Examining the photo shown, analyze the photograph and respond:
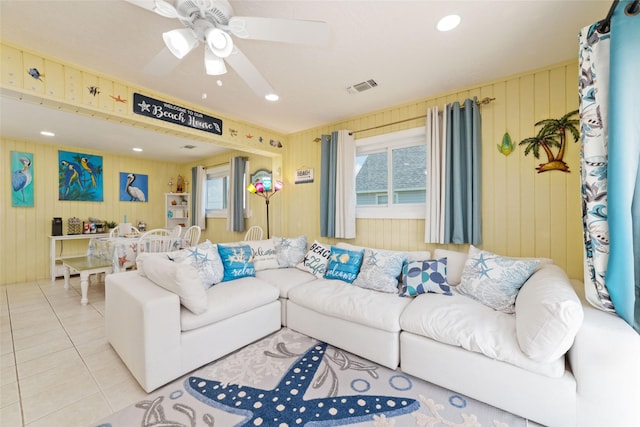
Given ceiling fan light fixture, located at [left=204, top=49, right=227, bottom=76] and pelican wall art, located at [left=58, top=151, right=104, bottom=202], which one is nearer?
ceiling fan light fixture, located at [left=204, top=49, right=227, bottom=76]

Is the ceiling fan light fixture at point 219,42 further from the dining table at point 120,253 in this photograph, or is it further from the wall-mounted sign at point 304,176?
the dining table at point 120,253

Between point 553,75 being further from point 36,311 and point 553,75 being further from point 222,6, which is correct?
point 36,311

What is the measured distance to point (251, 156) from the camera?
479 centimetres


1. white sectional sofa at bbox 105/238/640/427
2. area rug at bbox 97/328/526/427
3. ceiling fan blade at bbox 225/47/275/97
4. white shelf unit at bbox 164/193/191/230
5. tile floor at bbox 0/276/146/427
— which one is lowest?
area rug at bbox 97/328/526/427

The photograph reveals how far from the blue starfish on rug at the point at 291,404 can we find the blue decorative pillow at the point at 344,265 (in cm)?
107

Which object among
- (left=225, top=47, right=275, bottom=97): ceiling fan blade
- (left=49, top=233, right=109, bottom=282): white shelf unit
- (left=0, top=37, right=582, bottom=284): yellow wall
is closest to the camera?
(left=225, top=47, right=275, bottom=97): ceiling fan blade

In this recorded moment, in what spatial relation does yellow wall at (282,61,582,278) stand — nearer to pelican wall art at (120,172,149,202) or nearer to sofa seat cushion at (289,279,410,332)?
sofa seat cushion at (289,279,410,332)

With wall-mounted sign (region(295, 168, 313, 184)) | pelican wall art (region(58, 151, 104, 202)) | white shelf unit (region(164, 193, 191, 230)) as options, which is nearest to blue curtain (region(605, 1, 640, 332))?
wall-mounted sign (region(295, 168, 313, 184))

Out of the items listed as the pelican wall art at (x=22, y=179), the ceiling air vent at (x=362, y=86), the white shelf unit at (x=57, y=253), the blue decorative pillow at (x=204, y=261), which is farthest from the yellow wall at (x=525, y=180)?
the pelican wall art at (x=22, y=179)

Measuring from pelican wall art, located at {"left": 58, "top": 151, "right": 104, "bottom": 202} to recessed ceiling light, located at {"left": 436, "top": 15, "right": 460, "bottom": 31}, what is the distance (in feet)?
19.7

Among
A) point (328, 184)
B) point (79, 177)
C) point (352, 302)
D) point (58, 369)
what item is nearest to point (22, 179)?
point (79, 177)

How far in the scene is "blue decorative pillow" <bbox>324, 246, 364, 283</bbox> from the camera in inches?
105

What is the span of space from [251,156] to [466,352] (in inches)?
171

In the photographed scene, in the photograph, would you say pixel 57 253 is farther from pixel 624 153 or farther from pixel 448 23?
pixel 624 153
